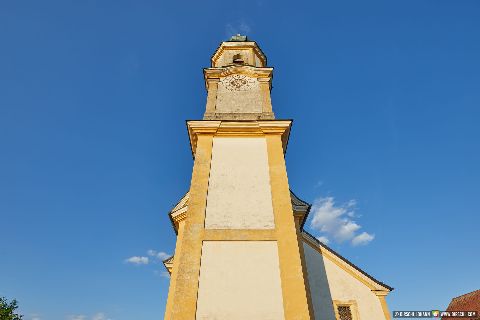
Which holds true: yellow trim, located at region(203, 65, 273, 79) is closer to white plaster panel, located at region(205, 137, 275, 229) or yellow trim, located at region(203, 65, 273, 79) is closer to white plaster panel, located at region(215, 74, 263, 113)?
white plaster panel, located at region(215, 74, 263, 113)

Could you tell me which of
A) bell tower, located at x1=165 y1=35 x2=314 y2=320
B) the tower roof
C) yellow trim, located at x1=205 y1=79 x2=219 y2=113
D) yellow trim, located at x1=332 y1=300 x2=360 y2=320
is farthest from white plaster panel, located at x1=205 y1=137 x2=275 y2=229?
the tower roof

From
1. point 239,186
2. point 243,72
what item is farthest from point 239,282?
point 243,72

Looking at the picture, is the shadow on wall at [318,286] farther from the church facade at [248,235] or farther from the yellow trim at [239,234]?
the yellow trim at [239,234]

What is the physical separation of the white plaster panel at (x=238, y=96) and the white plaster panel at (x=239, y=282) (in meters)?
6.25

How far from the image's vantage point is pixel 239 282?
8.06m

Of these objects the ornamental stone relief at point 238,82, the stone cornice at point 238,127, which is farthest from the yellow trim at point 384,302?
the ornamental stone relief at point 238,82

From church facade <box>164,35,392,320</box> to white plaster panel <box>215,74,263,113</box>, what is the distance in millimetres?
42

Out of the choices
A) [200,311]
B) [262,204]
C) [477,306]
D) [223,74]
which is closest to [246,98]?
[223,74]

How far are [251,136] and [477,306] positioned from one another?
91.7ft

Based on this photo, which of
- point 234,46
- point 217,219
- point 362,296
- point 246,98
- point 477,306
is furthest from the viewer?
point 477,306

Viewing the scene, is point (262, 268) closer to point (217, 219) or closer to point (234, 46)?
point (217, 219)

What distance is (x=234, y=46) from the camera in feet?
55.3

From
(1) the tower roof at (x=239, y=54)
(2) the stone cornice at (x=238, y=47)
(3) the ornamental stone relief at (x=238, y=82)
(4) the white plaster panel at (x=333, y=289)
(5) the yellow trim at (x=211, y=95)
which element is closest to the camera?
(4) the white plaster panel at (x=333, y=289)

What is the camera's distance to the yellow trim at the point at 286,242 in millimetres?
7750
